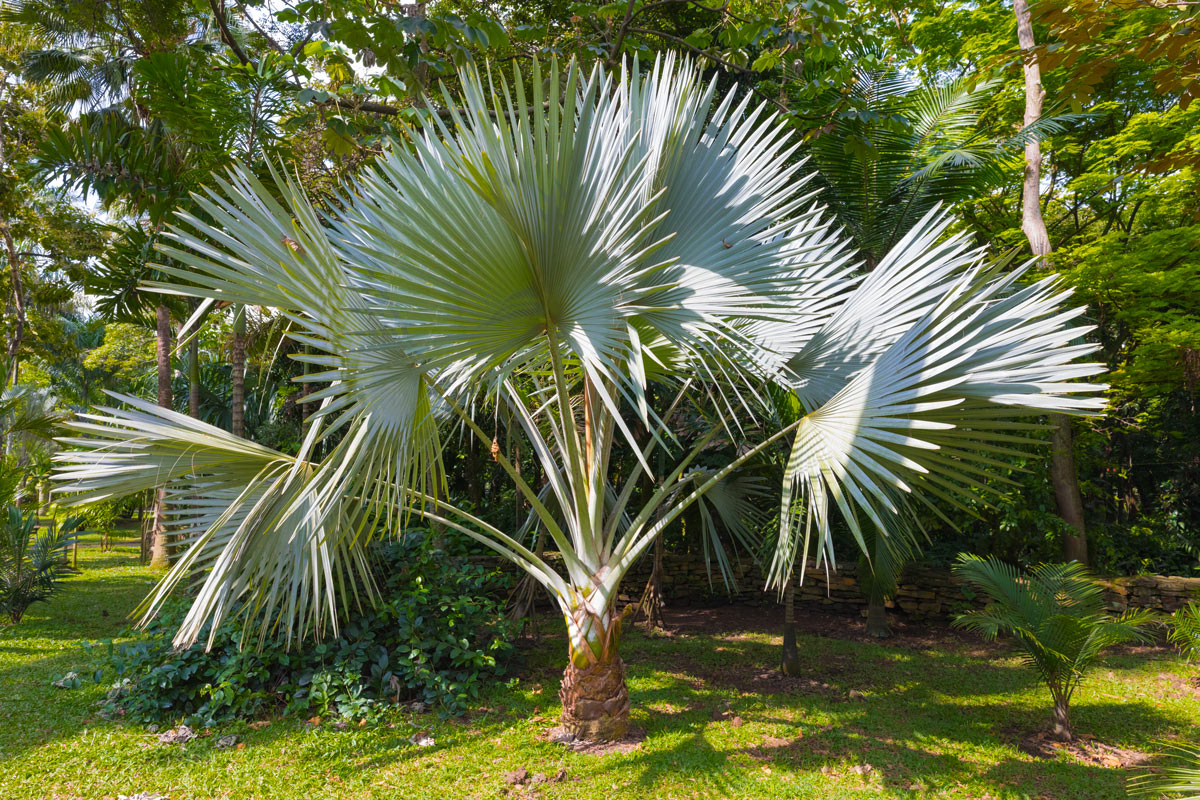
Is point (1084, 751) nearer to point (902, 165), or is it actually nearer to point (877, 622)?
point (877, 622)

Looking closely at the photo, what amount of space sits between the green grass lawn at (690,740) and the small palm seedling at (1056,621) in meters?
0.52

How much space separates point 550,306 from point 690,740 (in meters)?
3.14

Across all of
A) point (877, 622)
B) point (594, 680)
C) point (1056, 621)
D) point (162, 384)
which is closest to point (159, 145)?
point (162, 384)

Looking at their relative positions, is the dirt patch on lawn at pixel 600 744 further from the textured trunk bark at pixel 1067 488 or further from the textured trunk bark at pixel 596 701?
the textured trunk bark at pixel 1067 488

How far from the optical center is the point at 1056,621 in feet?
14.7

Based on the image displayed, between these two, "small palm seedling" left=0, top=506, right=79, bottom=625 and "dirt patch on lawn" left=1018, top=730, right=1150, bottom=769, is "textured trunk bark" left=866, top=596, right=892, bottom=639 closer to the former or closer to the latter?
"dirt patch on lawn" left=1018, top=730, right=1150, bottom=769

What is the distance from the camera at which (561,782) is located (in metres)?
4.10

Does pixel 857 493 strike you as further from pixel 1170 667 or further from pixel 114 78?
pixel 114 78

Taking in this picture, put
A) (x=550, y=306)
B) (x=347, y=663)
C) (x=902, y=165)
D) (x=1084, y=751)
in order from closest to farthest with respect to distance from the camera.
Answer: (x=550, y=306) → (x=1084, y=751) → (x=347, y=663) → (x=902, y=165)

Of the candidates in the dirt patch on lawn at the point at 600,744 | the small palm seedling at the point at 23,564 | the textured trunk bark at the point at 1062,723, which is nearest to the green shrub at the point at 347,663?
the dirt patch on lawn at the point at 600,744

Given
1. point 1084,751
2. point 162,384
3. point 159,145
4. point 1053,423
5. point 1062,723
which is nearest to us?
point 1084,751

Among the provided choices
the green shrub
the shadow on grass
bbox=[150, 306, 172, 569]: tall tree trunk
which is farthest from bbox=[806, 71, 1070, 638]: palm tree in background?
bbox=[150, 306, 172, 569]: tall tree trunk

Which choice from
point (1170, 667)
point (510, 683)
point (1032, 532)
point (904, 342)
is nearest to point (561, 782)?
point (510, 683)

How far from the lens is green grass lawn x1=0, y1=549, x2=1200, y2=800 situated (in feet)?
13.4
